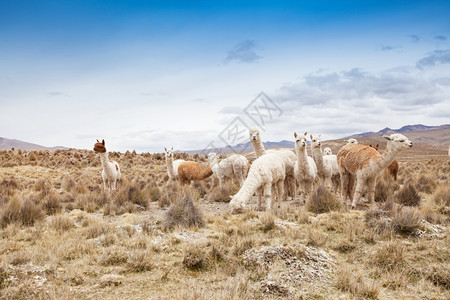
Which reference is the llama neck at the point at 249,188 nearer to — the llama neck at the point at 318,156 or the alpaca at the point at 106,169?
the llama neck at the point at 318,156

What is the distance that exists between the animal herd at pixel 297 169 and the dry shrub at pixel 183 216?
1.09 m

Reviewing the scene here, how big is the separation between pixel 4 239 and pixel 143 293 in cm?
462

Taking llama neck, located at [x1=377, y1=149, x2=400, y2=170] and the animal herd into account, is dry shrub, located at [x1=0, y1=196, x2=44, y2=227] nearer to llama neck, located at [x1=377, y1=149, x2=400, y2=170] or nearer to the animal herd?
the animal herd

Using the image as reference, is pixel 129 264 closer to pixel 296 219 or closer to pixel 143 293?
pixel 143 293

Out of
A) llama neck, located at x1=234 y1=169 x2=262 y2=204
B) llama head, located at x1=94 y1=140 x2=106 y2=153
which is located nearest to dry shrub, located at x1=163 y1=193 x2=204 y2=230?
llama neck, located at x1=234 y1=169 x2=262 y2=204

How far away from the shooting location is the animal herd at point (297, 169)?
32.6 ft

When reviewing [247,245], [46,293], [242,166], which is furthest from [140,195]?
[46,293]

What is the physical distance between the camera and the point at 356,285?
16.7 feet

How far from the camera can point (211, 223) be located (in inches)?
361

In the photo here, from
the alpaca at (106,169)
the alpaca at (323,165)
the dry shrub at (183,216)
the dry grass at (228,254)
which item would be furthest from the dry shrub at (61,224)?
the alpaca at (323,165)

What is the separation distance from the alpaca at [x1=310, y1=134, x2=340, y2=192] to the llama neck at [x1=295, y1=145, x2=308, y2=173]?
2.58 ft

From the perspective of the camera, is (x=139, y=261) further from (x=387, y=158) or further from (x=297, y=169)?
(x=387, y=158)

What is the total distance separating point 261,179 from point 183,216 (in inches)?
102

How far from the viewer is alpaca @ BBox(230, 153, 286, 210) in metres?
9.45
